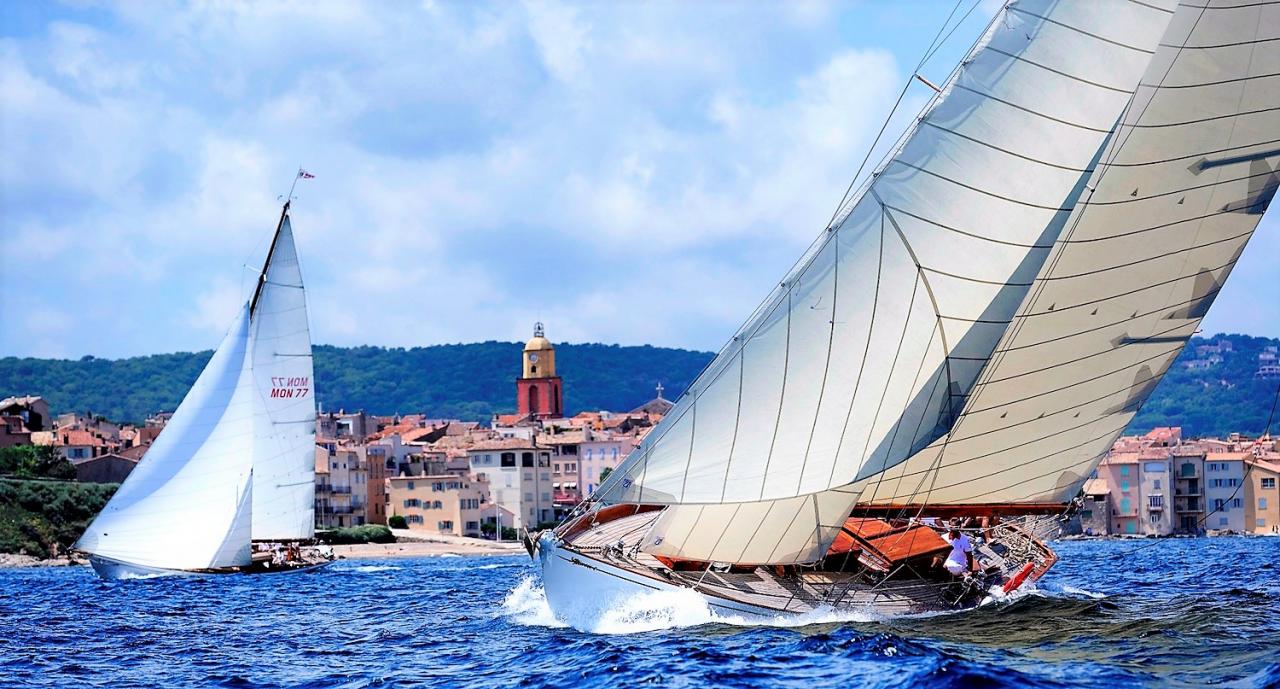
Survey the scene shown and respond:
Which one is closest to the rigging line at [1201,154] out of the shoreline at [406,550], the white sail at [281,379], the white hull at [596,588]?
the white hull at [596,588]

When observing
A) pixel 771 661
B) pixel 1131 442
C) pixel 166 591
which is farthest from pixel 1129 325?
pixel 1131 442

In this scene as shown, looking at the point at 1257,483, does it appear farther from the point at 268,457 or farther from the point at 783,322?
the point at 783,322

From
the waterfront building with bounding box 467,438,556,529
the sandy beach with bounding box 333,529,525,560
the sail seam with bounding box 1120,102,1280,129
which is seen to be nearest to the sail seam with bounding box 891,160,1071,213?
the sail seam with bounding box 1120,102,1280,129

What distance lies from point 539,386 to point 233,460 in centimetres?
12501

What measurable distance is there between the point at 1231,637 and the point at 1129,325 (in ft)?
16.8

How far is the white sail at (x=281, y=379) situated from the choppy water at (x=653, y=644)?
15221mm

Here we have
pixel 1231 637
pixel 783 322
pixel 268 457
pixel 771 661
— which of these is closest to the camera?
pixel 771 661

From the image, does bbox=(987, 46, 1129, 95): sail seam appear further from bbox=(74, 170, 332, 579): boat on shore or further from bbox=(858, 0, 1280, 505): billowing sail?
bbox=(74, 170, 332, 579): boat on shore

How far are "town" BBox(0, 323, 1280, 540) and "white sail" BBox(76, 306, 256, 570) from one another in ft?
153

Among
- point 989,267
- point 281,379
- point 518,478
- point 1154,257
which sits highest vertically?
point 1154,257

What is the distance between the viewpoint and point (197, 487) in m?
48.2

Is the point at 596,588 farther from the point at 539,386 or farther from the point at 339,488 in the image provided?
the point at 539,386

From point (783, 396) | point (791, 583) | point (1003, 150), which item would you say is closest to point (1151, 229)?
point (1003, 150)

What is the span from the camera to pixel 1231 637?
21359 mm
